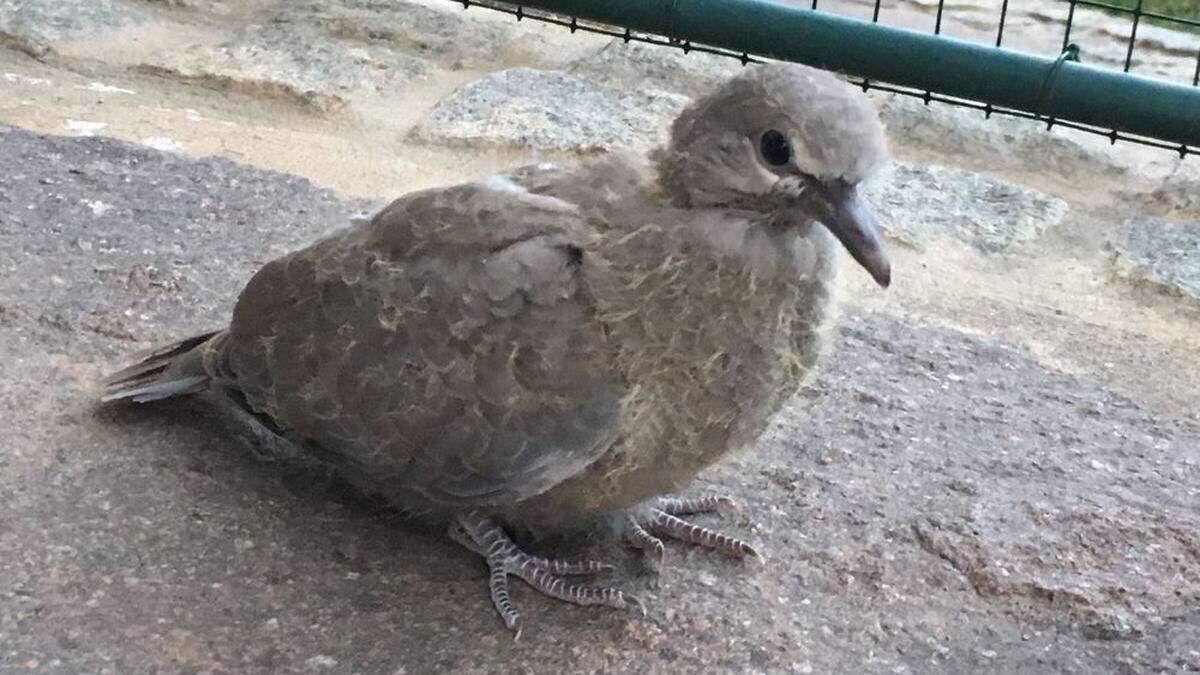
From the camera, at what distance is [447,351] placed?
1.88 meters

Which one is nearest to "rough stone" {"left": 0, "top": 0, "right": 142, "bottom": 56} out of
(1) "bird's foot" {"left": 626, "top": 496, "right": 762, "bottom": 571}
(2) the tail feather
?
(2) the tail feather

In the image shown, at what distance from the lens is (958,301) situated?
2867 mm

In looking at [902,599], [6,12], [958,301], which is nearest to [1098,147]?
[958,301]

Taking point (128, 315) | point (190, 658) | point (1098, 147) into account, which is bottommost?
point (190, 658)

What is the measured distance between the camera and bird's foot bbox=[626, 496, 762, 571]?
82.1 inches

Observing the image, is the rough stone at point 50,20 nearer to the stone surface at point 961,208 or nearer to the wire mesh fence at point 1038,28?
the wire mesh fence at point 1038,28

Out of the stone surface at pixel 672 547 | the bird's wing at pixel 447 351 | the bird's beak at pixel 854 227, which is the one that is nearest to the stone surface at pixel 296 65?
the stone surface at pixel 672 547

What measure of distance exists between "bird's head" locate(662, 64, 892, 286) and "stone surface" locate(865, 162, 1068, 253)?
1.30 meters

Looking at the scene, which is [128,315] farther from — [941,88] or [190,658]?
[941,88]

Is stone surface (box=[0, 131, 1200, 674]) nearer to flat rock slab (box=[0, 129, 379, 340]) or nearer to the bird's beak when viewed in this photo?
flat rock slab (box=[0, 129, 379, 340])

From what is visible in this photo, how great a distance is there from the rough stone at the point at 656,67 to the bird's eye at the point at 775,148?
1.84 meters

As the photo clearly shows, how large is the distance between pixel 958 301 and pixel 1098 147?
0.84m

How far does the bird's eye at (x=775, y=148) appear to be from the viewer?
1.72 meters

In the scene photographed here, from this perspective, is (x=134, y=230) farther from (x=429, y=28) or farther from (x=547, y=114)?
(x=429, y=28)
